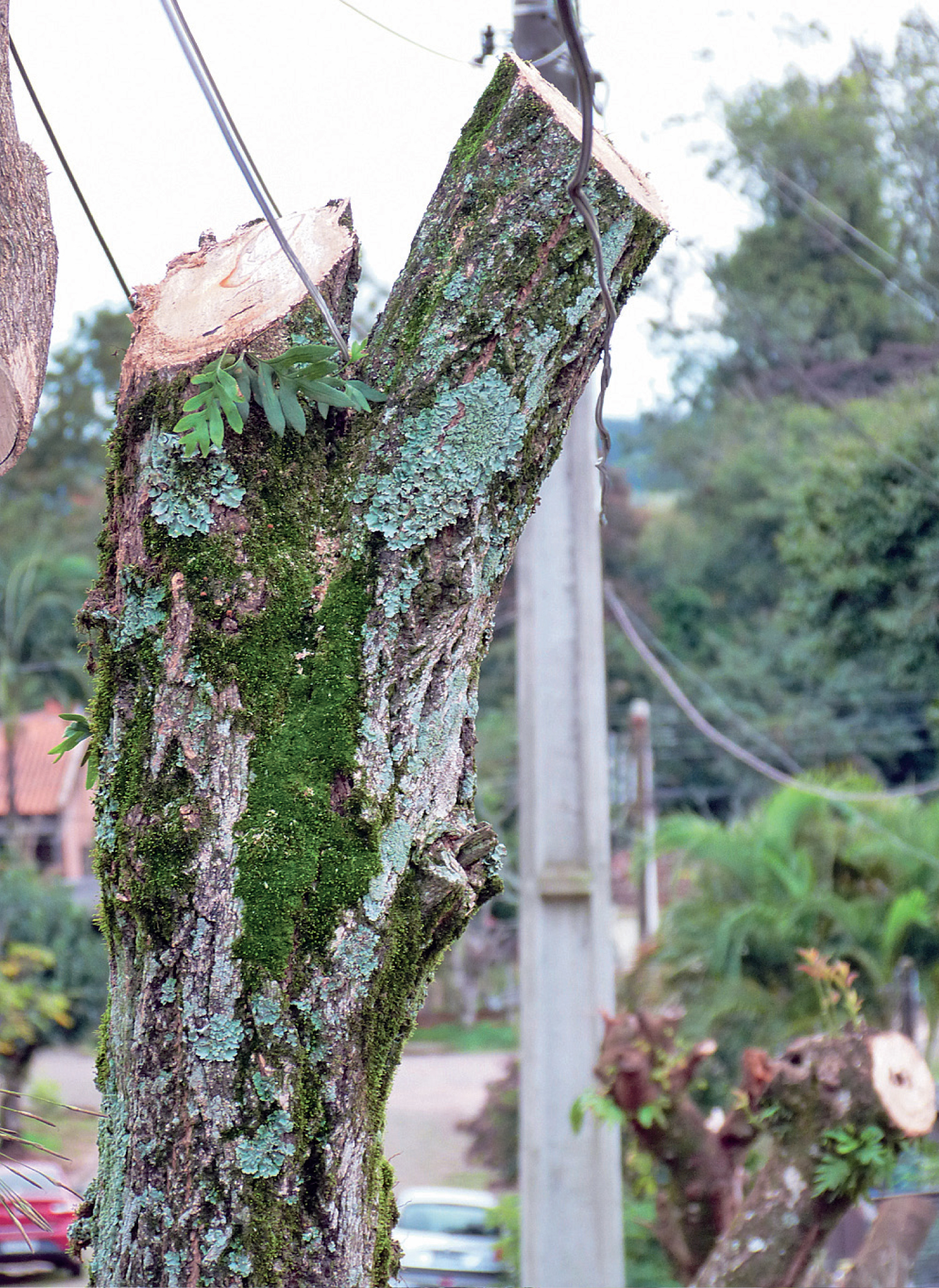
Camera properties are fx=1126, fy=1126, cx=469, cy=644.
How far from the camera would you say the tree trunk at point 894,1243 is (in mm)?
3791

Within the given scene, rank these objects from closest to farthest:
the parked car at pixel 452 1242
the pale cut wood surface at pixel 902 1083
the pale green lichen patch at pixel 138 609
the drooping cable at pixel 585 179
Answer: the drooping cable at pixel 585 179 < the pale green lichen patch at pixel 138 609 < the pale cut wood surface at pixel 902 1083 < the parked car at pixel 452 1242

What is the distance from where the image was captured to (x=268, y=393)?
1509mm

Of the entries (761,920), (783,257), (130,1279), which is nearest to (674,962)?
(761,920)

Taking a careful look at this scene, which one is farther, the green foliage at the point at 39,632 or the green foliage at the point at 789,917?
the green foliage at the point at 39,632

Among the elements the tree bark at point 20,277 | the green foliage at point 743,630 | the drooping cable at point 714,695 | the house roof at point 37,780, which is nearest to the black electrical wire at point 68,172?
the tree bark at point 20,277

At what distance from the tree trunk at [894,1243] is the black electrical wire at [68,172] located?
384cm

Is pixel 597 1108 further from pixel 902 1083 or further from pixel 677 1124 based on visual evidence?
pixel 902 1083

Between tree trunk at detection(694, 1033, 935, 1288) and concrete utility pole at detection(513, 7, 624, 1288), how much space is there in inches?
51.4

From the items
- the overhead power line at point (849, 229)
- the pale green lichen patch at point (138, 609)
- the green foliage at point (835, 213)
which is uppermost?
the green foliage at point (835, 213)

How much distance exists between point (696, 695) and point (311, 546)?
18.7 metres

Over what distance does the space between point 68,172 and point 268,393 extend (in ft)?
2.60

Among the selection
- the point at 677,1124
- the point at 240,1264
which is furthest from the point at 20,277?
the point at 677,1124

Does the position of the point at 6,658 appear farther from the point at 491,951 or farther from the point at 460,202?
the point at 460,202

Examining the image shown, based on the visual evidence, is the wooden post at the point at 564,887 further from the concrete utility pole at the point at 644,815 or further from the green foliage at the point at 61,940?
the green foliage at the point at 61,940
